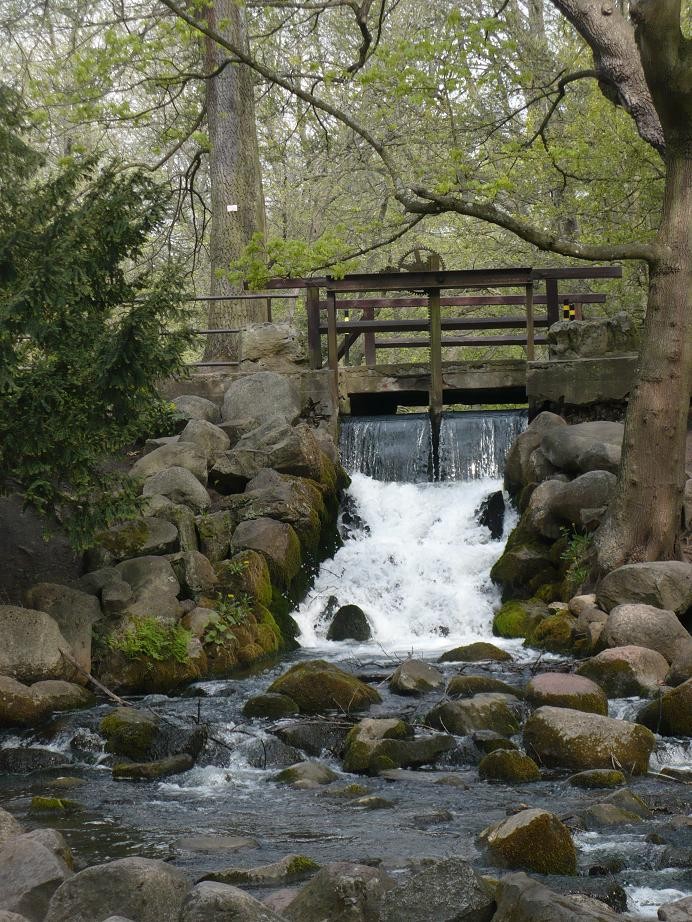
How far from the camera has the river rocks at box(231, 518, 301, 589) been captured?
37.5 feet

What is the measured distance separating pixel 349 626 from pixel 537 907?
7166mm

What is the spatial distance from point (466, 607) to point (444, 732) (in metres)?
4.25

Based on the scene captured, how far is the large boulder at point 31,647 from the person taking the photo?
28.8 feet

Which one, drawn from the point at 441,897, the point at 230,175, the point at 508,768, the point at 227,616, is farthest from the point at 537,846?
the point at 230,175

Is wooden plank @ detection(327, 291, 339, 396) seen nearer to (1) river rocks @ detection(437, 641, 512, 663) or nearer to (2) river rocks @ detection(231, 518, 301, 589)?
(2) river rocks @ detection(231, 518, 301, 589)

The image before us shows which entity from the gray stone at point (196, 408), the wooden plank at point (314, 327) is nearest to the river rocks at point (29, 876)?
the gray stone at point (196, 408)

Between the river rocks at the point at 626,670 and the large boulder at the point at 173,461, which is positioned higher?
the large boulder at the point at 173,461

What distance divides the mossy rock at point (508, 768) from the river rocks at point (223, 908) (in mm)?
2870

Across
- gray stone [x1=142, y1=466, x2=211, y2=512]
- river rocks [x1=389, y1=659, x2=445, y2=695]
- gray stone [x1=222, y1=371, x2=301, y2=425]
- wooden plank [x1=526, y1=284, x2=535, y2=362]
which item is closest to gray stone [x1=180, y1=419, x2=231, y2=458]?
gray stone [x1=222, y1=371, x2=301, y2=425]

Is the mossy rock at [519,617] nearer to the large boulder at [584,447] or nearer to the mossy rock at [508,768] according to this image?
the large boulder at [584,447]

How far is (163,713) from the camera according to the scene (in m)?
8.52

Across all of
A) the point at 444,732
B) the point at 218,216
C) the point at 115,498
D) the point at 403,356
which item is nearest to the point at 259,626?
the point at 115,498

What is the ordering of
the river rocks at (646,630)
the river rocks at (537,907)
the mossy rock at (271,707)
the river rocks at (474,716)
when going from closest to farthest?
the river rocks at (537,907) < the river rocks at (474,716) < the mossy rock at (271,707) < the river rocks at (646,630)

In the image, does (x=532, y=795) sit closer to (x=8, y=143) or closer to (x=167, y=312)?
(x=167, y=312)
